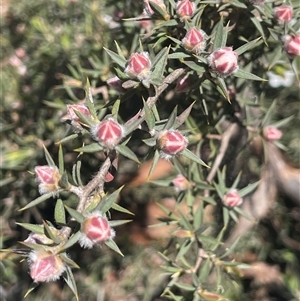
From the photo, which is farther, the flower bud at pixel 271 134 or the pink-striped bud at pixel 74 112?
the flower bud at pixel 271 134

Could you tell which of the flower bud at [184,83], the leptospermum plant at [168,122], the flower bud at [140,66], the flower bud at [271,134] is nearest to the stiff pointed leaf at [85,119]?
the leptospermum plant at [168,122]

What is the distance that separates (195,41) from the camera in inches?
28.4

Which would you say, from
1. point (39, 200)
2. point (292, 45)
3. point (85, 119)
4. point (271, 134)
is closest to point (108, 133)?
point (85, 119)

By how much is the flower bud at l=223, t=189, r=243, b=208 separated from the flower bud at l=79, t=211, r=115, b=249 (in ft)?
1.56

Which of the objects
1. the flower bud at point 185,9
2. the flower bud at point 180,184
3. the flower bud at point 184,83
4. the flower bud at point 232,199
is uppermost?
the flower bud at point 185,9

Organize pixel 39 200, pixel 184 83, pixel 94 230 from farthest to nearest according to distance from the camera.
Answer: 1. pixel 184 83
2. pixel 39 200
3. pixel 94 230

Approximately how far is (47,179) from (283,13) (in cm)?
50

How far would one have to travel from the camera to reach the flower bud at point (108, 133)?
0.62m

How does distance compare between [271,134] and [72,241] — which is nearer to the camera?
[72,241]

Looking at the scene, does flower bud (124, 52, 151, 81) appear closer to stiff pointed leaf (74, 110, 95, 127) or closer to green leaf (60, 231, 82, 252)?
stiff pointed leaf (74, 110, 95, 127)

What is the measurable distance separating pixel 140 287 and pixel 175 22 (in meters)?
1.07

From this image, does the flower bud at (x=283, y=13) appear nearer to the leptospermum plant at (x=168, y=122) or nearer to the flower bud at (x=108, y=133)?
the leptospermum plant at (x=168, y=122)

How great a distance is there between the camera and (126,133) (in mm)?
641

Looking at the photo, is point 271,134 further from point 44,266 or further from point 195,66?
point 44,266
